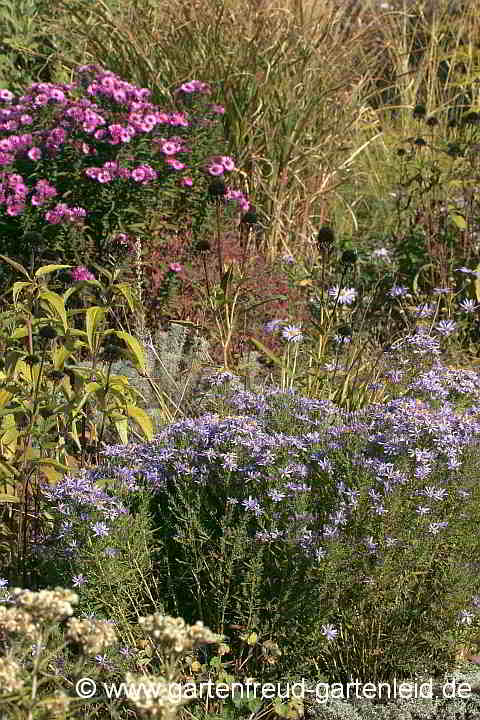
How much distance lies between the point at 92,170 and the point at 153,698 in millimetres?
3791

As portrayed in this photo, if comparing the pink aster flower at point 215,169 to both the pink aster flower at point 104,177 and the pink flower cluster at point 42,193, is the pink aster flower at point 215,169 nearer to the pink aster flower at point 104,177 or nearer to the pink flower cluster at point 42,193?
the pink aster flower at point 104,177

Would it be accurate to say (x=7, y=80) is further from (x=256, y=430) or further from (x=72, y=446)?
(x=256, y=430)

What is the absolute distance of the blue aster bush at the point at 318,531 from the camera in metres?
2.55

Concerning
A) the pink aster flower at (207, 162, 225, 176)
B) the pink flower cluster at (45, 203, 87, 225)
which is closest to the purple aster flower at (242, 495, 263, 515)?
the pink flower cluster at (45, 203, 87, 225)

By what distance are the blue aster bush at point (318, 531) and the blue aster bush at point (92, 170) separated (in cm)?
228

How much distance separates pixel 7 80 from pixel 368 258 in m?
3.14

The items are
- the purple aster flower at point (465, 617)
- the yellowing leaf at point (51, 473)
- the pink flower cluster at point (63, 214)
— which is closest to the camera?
the purple aster flower at point (465, 617)

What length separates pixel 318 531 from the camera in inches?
101

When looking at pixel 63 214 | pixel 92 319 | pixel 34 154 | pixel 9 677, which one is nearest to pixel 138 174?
pixel 63 214

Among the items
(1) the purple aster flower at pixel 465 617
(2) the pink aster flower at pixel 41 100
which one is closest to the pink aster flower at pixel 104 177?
(2) the pink aster flower at pixel 41 100

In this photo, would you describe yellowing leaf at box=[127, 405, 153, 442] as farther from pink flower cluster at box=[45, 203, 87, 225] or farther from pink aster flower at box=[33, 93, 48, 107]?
pink aster flower at box=[33, 93, 48, 107]

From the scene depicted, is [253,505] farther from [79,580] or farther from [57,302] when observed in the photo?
[57,302]

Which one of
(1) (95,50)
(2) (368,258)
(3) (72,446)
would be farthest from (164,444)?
(1) (95,50)

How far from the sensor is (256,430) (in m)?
2.76
